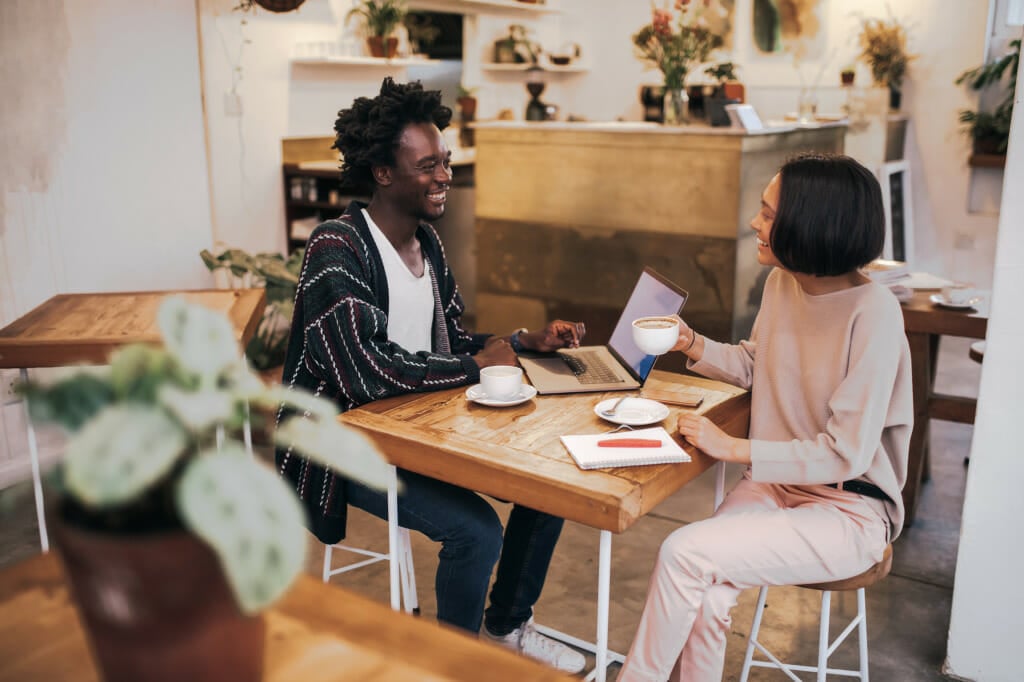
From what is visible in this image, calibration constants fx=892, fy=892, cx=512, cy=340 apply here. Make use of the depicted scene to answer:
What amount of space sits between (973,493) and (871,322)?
681 millimetres

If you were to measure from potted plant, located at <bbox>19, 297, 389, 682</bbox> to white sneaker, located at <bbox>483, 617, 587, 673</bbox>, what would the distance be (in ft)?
4.94

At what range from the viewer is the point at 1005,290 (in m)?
1.94

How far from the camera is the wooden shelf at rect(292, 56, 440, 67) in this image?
15.6ft

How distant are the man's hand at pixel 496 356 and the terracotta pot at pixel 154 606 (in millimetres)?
1288

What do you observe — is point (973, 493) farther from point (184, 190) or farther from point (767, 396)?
point (184, 190)

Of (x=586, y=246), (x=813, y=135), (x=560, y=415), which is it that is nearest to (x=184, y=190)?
(x=586, y=246)

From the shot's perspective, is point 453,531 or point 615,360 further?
point 615,360

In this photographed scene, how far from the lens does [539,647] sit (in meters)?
2.17

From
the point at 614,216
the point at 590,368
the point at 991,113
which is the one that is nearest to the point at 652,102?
the point at 991,113

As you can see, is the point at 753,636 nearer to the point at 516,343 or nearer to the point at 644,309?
the point at 644,309

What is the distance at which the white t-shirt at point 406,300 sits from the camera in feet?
6.71

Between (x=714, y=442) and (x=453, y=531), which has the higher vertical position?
(x=714, y=442)

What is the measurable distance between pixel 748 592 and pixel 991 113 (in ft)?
16.1

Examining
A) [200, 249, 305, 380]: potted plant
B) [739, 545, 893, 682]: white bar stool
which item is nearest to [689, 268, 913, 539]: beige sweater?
[739, 545, 893, 682]: white bar stool
